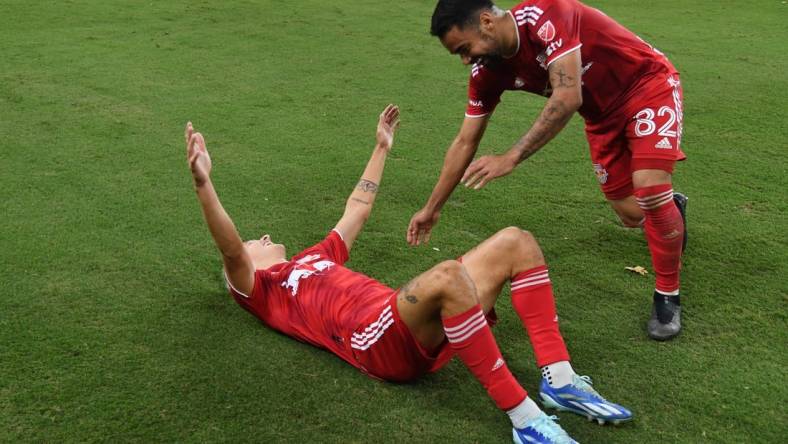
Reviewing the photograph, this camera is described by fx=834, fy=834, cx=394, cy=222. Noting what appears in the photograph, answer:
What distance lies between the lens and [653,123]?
379 cm

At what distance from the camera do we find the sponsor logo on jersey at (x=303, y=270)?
140 inches

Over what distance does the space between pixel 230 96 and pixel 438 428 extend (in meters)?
4.78

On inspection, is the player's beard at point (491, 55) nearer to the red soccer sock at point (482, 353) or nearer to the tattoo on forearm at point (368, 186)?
the tattoo on forearm at point (368, 186)

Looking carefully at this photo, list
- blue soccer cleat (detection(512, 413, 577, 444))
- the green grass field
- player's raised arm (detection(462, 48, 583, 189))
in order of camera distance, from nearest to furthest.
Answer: blue soccer cleat (detection(512, 413, 577, 444)), the green grass field, player's raised arm (detection(462, 48, 583, 189))

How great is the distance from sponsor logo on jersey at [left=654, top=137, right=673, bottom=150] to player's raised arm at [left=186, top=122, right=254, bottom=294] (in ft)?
6.16

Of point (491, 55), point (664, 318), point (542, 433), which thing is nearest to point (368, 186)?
point (491, 55)

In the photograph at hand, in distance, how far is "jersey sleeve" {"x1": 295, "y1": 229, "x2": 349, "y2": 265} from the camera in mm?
3836

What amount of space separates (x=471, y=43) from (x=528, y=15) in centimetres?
31

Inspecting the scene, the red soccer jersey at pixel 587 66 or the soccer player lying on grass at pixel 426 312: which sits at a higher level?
the red soccer jersey at pixel 587 66

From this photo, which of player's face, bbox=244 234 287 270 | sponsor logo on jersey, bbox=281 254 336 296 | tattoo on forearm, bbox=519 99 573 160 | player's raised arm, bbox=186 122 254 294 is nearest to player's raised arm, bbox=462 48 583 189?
tattoo on forearm, bbox=519 99 573 160

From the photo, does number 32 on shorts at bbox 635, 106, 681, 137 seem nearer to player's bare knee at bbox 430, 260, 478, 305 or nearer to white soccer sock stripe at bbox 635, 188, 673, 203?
white soccer sock stripe at bbox 635, 188, 673, 203

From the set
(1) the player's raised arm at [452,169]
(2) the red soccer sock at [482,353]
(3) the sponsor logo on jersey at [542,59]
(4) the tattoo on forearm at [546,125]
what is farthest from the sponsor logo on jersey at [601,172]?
(2) the red soccer sock at [482,353]

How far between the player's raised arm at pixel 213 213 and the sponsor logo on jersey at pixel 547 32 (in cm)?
147

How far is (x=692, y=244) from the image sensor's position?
15.3 ft
